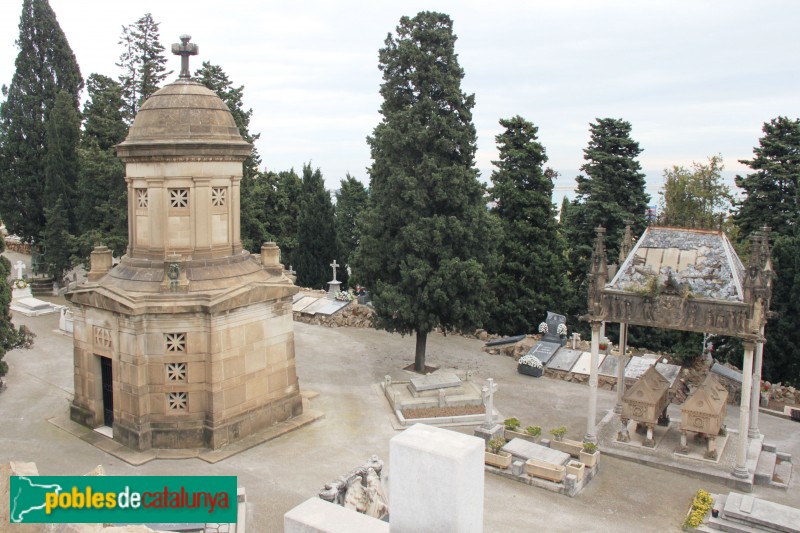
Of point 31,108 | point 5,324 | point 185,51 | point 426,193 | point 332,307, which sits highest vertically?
point 31,108

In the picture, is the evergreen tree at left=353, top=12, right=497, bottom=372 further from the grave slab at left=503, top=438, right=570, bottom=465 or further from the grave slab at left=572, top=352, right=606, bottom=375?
the grave slab at left=503, top=438, right=570, bottom=465

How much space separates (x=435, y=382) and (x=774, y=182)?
55.1 feet

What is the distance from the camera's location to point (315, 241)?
40969 millimetres

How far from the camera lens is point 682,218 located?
3484 cm

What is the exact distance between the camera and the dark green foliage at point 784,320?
2261 cm

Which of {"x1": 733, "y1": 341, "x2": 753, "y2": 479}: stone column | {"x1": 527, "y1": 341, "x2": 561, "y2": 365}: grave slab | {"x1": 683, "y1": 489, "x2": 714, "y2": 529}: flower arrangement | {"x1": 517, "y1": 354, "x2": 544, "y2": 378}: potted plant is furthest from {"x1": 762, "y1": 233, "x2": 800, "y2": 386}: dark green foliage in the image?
{"x1": 683, "y1": 489, "x2": 714, "y2": 529}: flower arrangement

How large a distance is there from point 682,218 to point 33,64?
37370 mm

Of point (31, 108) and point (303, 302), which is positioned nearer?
point (303, 302)

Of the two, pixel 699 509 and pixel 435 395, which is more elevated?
pixel 435 395

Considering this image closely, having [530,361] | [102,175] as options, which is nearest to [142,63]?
[102,175]

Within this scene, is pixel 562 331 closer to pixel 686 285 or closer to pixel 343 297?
pixel 686 285

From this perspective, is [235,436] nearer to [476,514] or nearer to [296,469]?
[296,469]

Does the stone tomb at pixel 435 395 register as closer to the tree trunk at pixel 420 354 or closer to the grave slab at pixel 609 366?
the tree trunk at pixel 420 354

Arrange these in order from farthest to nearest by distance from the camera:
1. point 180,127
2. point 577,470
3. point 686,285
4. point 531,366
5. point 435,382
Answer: point 531,366 → point 435,382 → point 180,127 → point 686,285 → point 577,470
